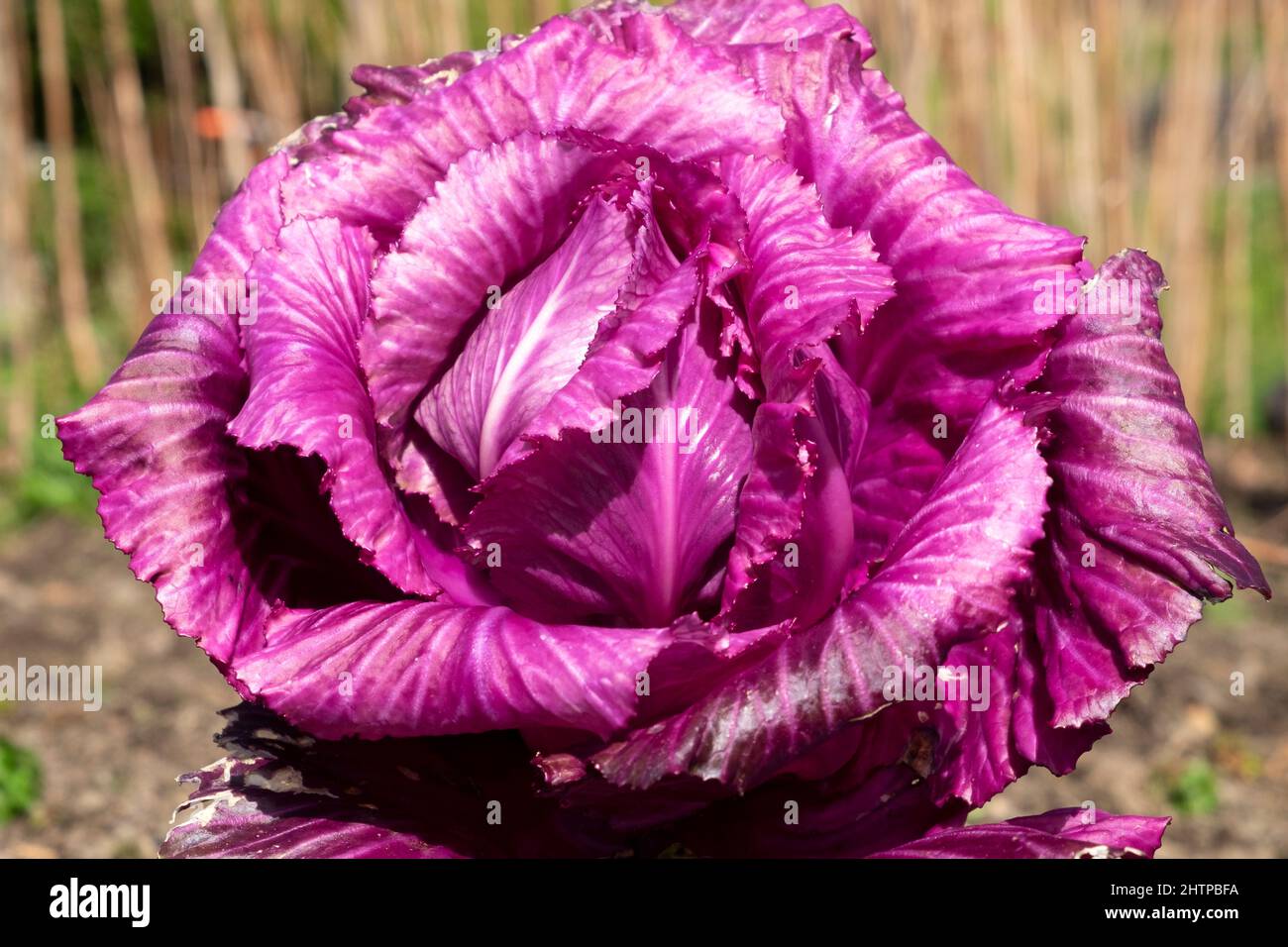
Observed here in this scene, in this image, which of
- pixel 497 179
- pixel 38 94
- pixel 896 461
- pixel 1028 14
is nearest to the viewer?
pixel 497 179

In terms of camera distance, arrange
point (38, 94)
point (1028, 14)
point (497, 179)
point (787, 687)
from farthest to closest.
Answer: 1. point (38, 94)
2. point (1028, 14)
3. point (497, 179)
4. point (787, 687)

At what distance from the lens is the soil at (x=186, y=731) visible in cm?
277

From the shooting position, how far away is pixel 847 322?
1.13m

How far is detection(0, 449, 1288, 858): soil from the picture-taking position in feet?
9.09

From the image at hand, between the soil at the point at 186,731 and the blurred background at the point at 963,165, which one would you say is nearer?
the soil at the point at 186,731

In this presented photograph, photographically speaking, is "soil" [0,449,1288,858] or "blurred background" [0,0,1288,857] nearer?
"soil" [0,449,1288,858]

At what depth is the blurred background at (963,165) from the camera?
3.10 meters

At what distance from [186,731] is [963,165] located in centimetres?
305

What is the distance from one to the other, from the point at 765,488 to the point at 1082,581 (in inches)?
13.3
